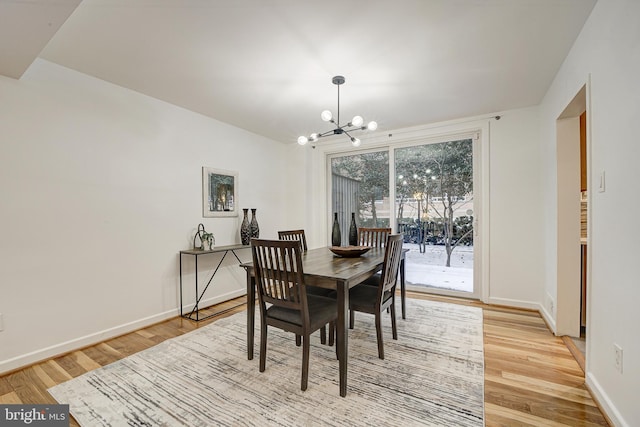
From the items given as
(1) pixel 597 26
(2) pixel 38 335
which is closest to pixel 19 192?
(2) pixel 38 335

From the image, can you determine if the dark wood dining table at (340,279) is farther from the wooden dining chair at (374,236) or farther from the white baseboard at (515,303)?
the white baseboard at (515,303)

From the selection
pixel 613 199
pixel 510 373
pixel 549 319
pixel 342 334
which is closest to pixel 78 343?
pixel 342 334

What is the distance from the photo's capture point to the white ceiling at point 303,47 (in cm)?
170

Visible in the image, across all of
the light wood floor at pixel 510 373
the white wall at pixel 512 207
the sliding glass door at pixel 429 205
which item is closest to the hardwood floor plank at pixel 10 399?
the light wood floor at pixel 510 373

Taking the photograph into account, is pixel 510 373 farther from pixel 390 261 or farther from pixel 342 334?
pixel 342 334

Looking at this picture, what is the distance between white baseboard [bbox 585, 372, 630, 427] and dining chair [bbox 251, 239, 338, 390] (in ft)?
5.17

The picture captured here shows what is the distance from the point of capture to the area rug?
1.59 m

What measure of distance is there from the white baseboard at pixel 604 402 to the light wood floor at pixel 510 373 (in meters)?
0.04

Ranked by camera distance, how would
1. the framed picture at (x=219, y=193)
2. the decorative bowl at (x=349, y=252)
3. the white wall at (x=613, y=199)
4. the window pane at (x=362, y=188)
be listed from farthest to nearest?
the window pane at (x=362, y=188) → the framed picture at (x=219, y=193) → the decorative bowl at (x=349, y=252) → the white wall at (x=613, y=199)

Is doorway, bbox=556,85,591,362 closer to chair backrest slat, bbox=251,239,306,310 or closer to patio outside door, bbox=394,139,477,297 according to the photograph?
patio outside door, bbox=394,139,477,297

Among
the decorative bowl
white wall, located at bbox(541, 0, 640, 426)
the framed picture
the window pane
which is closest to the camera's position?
white wall, located at bbox(541, 0, 640, 426)

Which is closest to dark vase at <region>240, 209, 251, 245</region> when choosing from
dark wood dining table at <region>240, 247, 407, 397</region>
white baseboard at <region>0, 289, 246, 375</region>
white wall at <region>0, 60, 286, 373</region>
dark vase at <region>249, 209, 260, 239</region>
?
dark vase at <region>249, 209, 260, 239</region>

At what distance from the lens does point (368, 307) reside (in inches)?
86.0

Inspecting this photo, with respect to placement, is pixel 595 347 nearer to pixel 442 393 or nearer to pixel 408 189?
pixel 442 393
